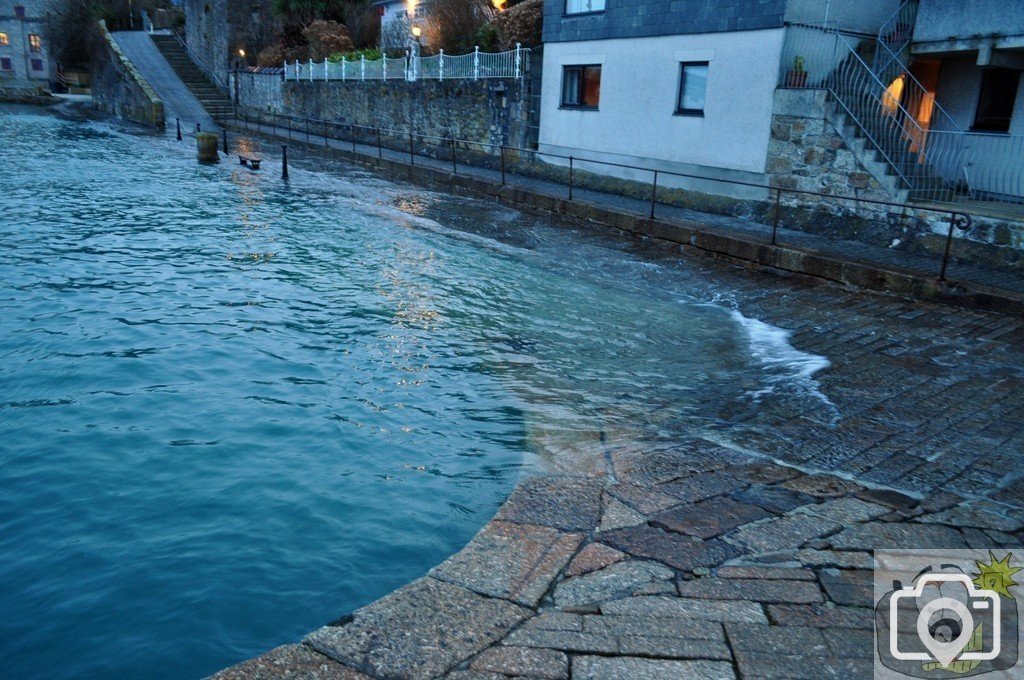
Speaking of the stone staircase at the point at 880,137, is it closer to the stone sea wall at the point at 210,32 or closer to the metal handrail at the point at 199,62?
the metal handrail at the point at 199,62

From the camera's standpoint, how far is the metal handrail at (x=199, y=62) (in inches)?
1820

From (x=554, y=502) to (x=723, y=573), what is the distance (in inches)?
50.1

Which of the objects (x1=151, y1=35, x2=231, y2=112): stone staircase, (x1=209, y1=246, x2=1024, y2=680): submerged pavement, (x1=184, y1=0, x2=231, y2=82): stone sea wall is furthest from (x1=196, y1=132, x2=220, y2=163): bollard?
(x1=184, y1=0, x2=231, y2=82): stone sea wall

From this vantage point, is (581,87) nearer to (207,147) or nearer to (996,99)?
(996,99)

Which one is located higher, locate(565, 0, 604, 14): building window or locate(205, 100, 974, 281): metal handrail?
locate(565, 0, 604, 14): building window

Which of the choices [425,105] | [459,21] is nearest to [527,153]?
[425,105]

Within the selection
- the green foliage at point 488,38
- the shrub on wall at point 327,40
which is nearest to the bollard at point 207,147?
the green foliage at point 488,38

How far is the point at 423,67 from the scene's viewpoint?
1032 inches

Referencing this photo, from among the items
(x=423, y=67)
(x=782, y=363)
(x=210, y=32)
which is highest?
(x=210, y=32)

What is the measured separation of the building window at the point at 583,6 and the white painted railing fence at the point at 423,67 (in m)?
1.77

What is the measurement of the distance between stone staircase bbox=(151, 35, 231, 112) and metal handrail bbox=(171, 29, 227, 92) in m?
0.17

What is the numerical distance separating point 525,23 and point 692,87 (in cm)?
749

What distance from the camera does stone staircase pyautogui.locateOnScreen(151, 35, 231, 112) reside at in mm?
44125

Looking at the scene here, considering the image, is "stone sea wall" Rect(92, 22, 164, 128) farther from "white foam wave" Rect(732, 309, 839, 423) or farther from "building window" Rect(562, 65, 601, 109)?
"white foam wave" Rect(732, 309, 839, 423)
